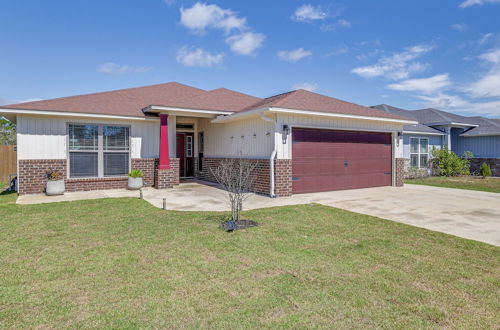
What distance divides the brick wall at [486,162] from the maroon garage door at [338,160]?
10.6m

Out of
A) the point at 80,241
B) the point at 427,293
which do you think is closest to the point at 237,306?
the point at 427,293

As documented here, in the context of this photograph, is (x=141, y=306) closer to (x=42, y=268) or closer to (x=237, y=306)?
(x=237, y=306)

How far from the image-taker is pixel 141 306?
2750 mm

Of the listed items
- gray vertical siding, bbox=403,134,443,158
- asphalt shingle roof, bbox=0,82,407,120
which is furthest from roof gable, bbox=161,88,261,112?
gray vertical siding, bbox=403,134,443,158

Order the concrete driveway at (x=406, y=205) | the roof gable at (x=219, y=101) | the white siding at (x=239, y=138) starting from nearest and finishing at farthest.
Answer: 1. the concrete driveway at (x=406, y=205)
2. the white siding at (x=239, y=138)
3. the roof gable at (x=219, y=101)

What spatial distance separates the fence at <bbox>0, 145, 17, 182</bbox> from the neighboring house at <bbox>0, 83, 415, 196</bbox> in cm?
592

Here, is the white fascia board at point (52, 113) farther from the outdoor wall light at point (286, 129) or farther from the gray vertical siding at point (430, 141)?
the gray vertical siding at point (430, 141)

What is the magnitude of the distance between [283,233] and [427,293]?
252 centimetres

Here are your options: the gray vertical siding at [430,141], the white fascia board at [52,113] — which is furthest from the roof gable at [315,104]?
the gray vertical siding at [430,141]

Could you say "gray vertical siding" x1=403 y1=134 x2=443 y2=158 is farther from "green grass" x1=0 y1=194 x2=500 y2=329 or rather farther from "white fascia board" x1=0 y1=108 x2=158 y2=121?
"white fascia board" x1=0 y1=108 x2=158 y2=121

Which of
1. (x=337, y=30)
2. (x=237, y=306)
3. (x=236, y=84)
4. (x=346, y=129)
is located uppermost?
(x=337, y=30)

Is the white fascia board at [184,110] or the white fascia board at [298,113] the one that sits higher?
the white fascia board at [184,110]

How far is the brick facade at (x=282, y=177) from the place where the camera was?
9312 millimetres

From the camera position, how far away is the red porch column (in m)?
11.2
